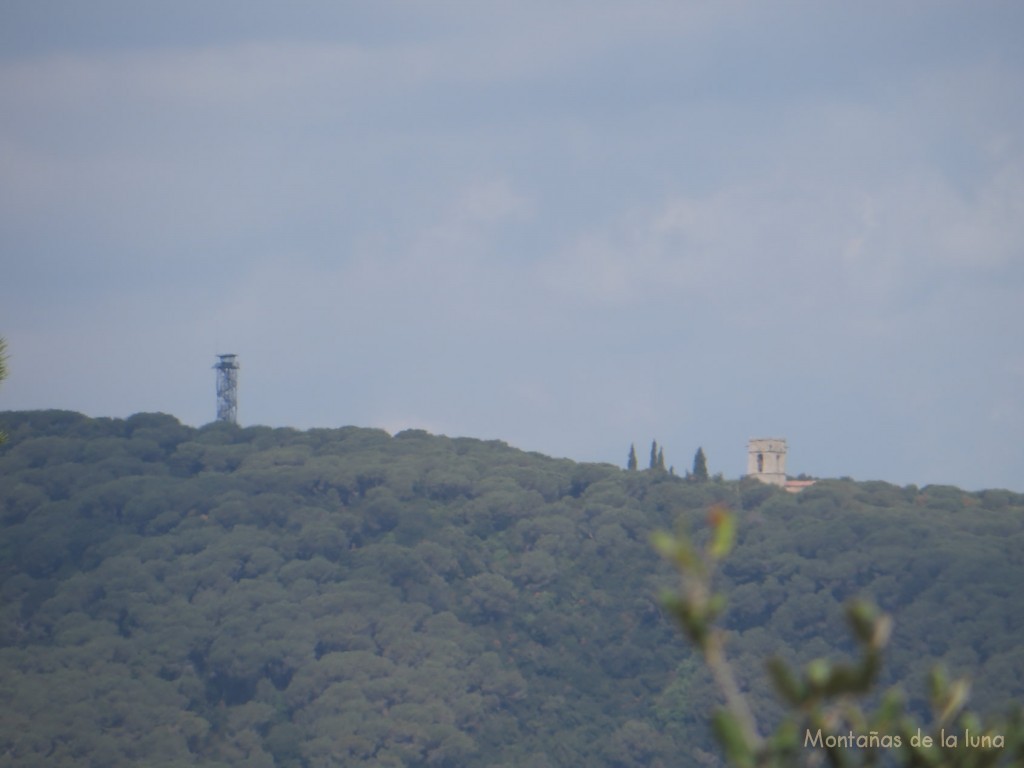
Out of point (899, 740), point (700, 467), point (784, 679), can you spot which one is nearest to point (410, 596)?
point (700, 467)

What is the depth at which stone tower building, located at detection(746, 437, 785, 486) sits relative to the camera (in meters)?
107

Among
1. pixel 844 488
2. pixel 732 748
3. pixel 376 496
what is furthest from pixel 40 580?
pixel 732 748

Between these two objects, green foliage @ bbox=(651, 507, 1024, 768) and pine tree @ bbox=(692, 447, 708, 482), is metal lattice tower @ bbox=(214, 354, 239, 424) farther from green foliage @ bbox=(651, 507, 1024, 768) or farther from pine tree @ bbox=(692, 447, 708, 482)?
green foliage @ bbox=(651, 507, 1024, 768)

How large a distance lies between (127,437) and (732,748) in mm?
101251

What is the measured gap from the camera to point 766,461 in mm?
106938

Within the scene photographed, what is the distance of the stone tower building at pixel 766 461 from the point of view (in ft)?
350

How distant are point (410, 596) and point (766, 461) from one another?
2804cm

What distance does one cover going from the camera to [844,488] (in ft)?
318

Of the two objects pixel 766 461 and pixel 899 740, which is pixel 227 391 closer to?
pixel 766 461

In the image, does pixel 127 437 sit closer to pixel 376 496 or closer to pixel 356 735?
pixel 376 496

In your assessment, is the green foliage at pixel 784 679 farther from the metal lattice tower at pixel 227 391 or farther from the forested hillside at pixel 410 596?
the metal lattice tower at pixel 227 391

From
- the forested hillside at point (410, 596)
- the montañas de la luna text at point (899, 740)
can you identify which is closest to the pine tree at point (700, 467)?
the forested hillside at point (410, 596)

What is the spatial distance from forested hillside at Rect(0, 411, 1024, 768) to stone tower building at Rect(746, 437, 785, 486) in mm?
7723

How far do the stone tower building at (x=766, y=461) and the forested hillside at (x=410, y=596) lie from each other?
7.72 m
